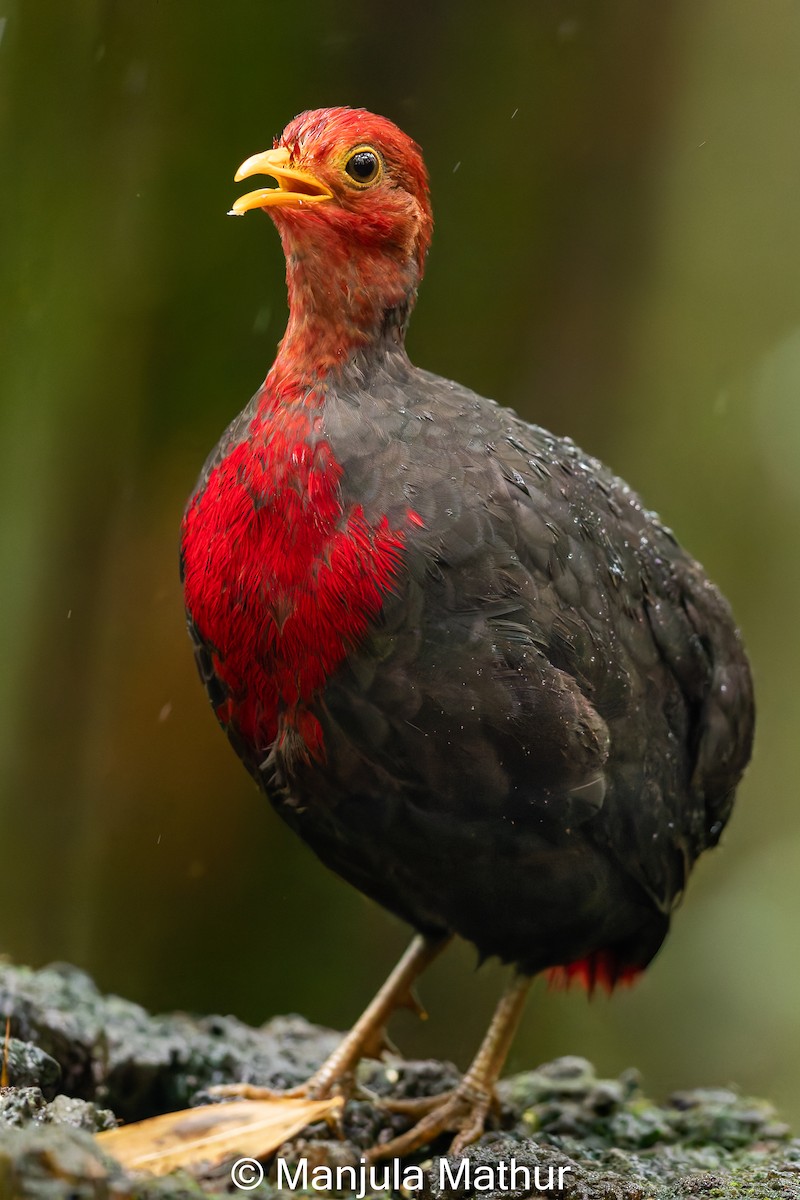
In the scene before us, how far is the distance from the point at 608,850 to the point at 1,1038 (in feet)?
5.35

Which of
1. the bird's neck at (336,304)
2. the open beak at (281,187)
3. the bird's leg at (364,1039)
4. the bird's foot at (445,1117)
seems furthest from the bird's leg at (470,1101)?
the open beak at (281,187)

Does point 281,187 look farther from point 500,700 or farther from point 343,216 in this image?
point 500,700

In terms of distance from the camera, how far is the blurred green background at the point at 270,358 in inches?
180

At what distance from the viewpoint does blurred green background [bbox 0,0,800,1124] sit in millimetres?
4570

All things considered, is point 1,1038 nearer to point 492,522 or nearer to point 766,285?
point 492,522

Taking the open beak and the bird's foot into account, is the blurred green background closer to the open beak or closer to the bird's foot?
the open beak

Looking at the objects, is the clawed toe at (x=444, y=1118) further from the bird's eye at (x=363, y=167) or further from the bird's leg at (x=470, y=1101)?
the bird's eye at (x=363, y=167)

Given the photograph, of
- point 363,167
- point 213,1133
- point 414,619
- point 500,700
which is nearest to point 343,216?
point 363,167

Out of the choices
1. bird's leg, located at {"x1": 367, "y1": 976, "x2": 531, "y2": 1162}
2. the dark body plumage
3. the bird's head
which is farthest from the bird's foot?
the bird's head

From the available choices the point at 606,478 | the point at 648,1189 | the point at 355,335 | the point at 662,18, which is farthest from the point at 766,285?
the point at 648,1189

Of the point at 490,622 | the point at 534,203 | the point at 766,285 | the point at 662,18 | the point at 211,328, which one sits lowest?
the point at 490,622

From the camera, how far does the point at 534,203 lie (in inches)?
210

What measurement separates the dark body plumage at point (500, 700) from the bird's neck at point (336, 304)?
5 cm

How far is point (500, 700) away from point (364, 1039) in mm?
1371
